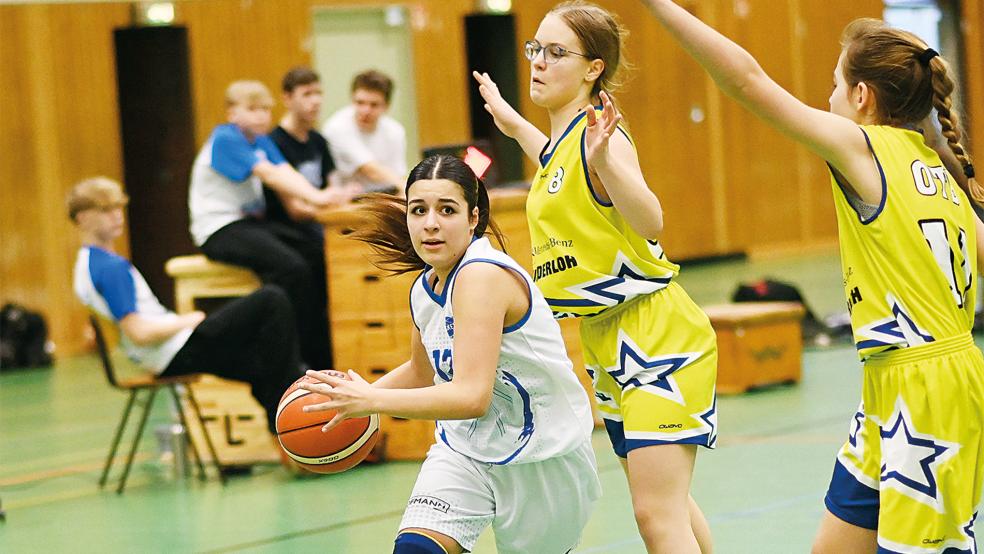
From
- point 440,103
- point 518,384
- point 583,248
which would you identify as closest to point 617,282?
point 583,248

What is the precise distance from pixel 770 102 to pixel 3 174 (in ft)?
33.5

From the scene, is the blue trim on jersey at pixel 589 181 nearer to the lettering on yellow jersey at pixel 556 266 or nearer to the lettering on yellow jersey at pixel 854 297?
the lettering on yellow jersey at pixel 556 266

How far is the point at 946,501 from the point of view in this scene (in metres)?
2.94

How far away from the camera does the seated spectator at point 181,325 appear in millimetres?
6645

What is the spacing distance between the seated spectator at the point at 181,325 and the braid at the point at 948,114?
4113 millimetres

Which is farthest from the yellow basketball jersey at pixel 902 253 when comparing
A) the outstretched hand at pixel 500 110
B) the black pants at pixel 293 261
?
the black pants at pixel 293 261

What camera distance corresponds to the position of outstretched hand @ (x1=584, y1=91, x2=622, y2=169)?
11.0 ft

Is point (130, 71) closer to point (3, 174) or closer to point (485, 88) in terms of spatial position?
point (3, 174)

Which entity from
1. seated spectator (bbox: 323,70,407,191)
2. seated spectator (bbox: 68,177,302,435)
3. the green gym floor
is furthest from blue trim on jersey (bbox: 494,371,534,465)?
seated spectator (bbox: 323,70,407,191)

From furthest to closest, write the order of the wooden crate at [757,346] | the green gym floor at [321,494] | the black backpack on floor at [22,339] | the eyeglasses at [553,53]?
the black backpack on floor at [22,339] < the wooden crate at [757,346] < the green gym floor at [321,494] < the eyeglasses at [553,53]

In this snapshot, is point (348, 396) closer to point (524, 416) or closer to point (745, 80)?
point (524, 416)

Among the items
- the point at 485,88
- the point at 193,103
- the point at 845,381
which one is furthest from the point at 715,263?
the point at 485,88

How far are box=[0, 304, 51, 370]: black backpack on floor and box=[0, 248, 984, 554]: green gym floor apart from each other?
92.8 inches

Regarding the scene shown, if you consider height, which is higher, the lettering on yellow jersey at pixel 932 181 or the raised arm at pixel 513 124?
the raised arm at pixel 513 124
